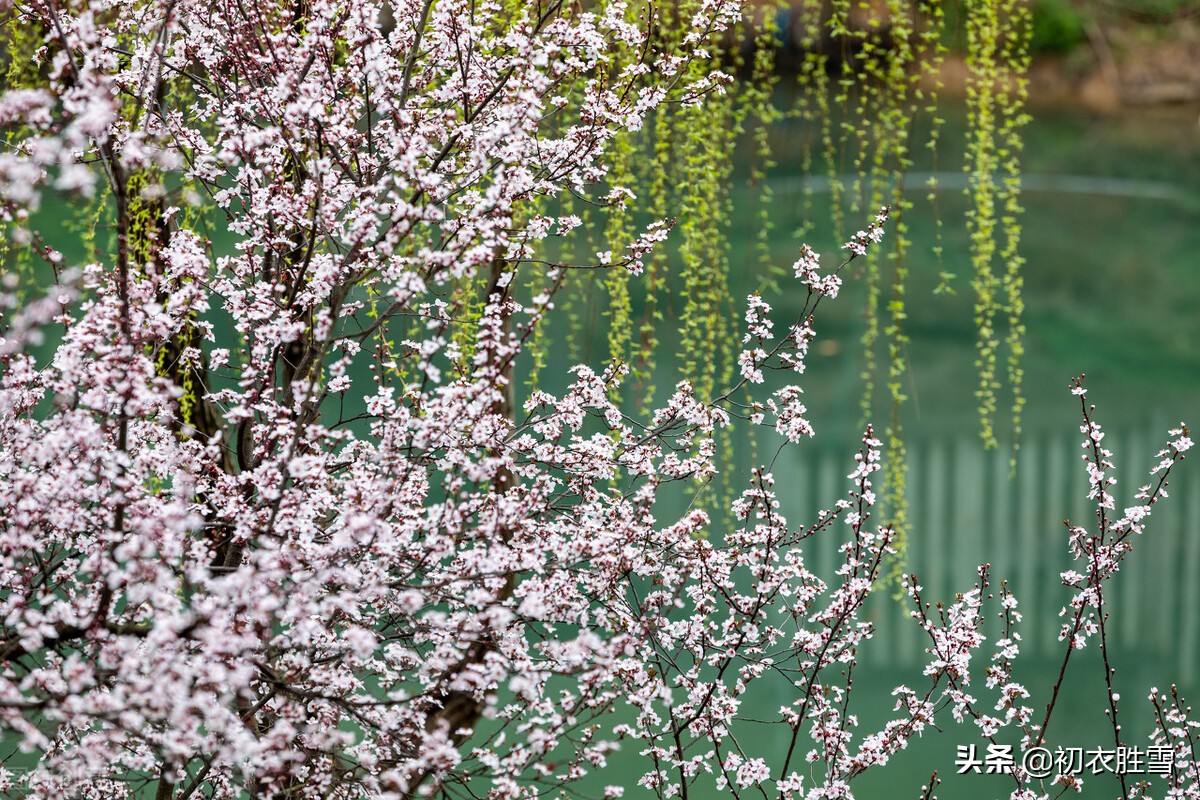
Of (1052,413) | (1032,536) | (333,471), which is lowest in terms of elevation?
(333,471)

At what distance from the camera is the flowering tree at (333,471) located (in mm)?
1591

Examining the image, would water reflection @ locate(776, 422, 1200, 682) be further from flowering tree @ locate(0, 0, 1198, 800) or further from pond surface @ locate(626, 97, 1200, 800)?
flowering tree @ locate(0, 0, 1198, 800)

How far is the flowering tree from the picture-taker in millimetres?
1591

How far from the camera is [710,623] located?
245 cm

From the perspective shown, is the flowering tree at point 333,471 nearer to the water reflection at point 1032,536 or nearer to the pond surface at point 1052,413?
the pond surface at point 1052,413

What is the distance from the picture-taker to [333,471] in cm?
224

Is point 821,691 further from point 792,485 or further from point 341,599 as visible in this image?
point 792,485

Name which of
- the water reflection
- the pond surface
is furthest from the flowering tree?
the water reflection

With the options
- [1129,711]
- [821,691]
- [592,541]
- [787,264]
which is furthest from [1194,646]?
[592,541]

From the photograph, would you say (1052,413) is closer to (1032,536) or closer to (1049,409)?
(1049,409)

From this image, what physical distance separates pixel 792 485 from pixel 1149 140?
5610mm

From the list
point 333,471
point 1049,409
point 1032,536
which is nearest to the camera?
point 333,471

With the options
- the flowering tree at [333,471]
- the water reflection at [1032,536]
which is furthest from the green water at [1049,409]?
the flowering tree at [333,471]

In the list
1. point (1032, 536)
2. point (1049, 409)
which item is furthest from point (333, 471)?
point (1049, 409)
